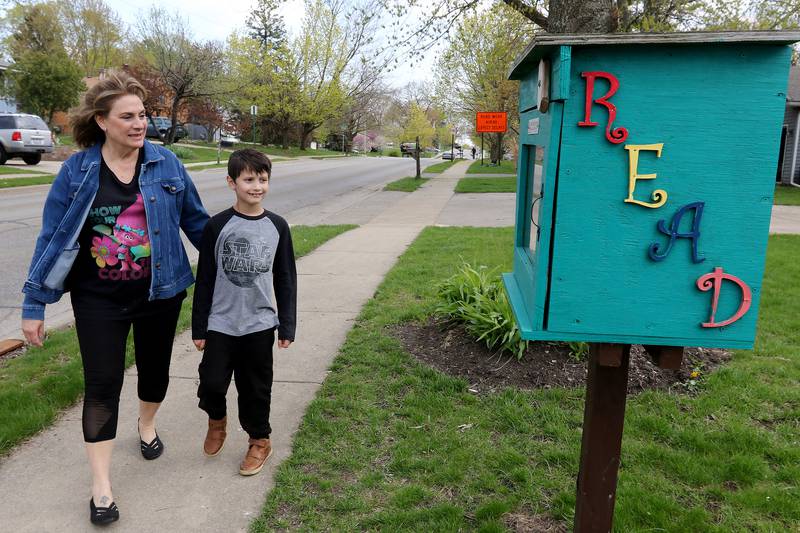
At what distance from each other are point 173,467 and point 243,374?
24.5 inches

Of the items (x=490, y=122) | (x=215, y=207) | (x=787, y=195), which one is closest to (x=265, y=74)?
(x=490, y=122)

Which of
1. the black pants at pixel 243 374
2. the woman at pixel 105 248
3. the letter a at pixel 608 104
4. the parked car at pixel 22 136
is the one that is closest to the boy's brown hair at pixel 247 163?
the woman at pixel 105 248

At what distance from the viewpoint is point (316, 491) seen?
2.90m

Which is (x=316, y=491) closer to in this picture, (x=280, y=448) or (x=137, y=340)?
(x=280, y=448)

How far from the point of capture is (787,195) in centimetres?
1852

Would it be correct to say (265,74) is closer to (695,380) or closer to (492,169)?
(492,169)

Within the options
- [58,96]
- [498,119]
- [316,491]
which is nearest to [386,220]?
[498,119]

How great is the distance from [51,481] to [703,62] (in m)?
3.15

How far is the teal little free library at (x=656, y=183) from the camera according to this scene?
1707mm

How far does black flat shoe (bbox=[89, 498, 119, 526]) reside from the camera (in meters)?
2.63

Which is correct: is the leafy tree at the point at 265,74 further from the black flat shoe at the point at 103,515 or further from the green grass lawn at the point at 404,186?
the black flat shoe at the point at 103,515

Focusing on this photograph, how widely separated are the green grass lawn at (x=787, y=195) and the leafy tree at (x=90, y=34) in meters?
49.6

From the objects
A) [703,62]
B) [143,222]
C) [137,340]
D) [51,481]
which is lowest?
[51,481]

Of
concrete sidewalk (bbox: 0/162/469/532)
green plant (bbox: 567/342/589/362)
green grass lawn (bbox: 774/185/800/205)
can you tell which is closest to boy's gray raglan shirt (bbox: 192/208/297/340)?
concrete sidewalk (bbox: 0/162/469/532)
